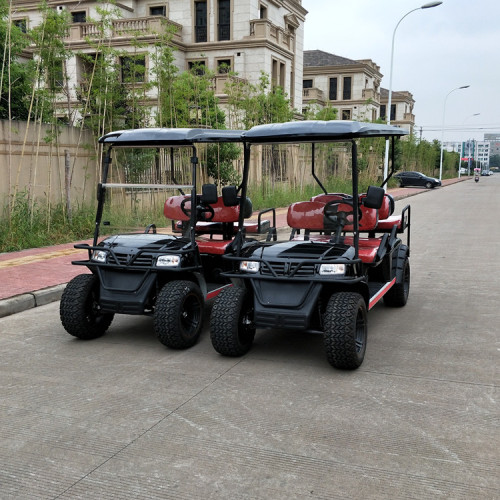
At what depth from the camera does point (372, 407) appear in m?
3.88

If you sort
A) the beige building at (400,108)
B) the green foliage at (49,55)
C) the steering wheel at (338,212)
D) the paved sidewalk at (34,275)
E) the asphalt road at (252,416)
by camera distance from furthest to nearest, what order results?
the beige building at (400,108)
the green foliage at (49,55)
the paved sidewalk at (34,275)
the steering wheel at (338,212)
the asphalt road at (252,416)

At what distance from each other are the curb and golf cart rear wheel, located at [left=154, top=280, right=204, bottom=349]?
230cm

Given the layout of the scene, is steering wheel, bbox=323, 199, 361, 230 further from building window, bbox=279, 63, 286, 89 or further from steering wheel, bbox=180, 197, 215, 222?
building window, bbox=279, 63, 286, 89

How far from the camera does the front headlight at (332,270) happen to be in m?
4.64

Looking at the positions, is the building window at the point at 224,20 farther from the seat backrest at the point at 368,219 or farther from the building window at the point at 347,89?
the seat backrest at the point at 368,219

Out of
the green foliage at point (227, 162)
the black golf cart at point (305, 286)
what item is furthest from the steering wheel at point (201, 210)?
the green foliage at point (227, 162)

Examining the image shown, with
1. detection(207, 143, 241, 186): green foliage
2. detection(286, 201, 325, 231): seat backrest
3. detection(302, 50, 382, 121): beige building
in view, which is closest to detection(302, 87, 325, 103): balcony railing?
detection(302, 50, 382, 121): beige building

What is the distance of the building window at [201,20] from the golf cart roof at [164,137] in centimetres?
2783

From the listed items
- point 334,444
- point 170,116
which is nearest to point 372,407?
point 334,444

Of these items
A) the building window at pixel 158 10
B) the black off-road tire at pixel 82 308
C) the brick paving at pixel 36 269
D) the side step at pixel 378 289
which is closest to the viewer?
the black off-road tire at pixel 82 308

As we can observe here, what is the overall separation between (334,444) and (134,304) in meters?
2.34

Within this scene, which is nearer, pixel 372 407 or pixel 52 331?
pixel 372 407

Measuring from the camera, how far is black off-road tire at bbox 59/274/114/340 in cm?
523

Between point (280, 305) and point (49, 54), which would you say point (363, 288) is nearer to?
point (280, 305)
